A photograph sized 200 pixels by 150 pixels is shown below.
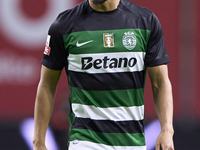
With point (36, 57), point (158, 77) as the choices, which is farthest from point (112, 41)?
point (36, 57)

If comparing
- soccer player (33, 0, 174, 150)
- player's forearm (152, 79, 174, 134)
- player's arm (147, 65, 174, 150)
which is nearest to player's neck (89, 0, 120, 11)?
soccer player (33, 0, 174, 150)

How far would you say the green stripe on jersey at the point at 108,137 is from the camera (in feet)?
10.5

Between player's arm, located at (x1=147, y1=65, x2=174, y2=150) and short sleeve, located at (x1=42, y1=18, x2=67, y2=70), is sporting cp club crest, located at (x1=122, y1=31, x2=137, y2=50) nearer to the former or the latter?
player's arm, located at (x1=147, y1=65, x2=174, y2=150)

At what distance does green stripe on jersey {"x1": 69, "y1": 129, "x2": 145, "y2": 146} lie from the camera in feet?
10.5

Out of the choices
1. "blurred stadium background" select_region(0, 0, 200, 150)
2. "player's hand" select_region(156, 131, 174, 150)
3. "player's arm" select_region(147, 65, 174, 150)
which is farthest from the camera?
"blurred stadium background" select_region(0, 0, 200, 150)

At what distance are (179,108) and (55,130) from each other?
1.26 metres

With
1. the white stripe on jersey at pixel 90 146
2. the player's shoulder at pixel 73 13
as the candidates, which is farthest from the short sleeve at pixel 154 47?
the white stripe on jersey at pixel 90 146

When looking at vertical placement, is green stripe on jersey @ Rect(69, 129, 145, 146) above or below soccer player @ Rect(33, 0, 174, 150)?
below

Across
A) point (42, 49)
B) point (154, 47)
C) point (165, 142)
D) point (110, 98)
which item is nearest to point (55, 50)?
point (110, 98)

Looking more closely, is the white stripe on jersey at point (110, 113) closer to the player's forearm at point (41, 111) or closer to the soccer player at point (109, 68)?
the soccer player at point (109, 68)

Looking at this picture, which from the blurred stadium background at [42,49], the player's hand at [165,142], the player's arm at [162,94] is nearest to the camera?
the player's hand at [165,142]

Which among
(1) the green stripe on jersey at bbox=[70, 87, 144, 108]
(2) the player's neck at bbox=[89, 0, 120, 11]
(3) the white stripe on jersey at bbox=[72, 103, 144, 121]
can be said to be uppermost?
(2) the player's neck at bbox=[89, 0, 120, 11]

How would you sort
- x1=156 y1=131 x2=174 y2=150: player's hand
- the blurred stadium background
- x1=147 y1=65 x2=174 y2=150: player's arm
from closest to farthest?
1. x1=156 y1=131 x2=174 y2=150: player's hand
2. x1=147 y1=65 x2=174 y2=150: player's arm
3. the blurred stadium background

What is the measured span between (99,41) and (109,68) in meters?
0.17
